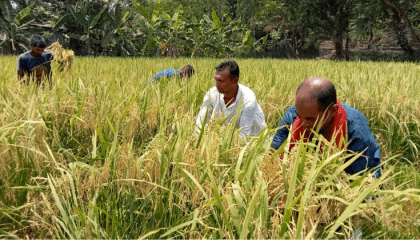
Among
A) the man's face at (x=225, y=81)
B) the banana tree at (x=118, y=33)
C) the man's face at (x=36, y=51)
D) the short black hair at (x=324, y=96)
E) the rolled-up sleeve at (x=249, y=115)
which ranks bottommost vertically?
the rolled-up sleeve at (x=249, y=115)

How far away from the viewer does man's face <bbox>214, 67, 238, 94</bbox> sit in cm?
235

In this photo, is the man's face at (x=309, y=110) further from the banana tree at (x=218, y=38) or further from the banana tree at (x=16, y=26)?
the banana tree at (x=16, y=26)

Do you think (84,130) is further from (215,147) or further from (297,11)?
(297,11)

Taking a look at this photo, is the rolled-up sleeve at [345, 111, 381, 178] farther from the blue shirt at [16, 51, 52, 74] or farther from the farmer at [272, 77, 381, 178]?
the blue shirt at [16, 51, 52, 74]

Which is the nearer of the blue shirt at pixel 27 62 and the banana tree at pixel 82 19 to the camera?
the blue shirt at pixel 27 62

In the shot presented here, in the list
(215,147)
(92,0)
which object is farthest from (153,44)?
(215,147)

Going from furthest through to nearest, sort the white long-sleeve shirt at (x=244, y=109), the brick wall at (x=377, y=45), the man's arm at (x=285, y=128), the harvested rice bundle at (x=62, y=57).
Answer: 1. the brick wall at (x=377, y=45)
2. the harvested rice bundle at (x=62, y=57)
3. the white long-sleeve shirt at (x=244, y=109)
4. the man's arm at (x=285, y=128)

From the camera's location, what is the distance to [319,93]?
4.20 feet

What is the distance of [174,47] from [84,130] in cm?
1304

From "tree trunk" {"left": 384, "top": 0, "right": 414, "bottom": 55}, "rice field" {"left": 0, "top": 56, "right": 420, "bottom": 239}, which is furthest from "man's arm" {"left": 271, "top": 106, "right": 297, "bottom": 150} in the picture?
"tree trunk" {"left": 384, "top": 0, "right": 414, "bottom": 55}

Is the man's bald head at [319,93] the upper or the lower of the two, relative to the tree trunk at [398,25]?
lower

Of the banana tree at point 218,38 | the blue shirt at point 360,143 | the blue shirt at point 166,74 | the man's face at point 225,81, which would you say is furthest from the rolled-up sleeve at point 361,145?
the banana tree at point 218,38

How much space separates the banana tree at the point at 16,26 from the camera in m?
12.6

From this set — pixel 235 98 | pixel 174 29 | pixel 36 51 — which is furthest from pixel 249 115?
pixel 174 29
